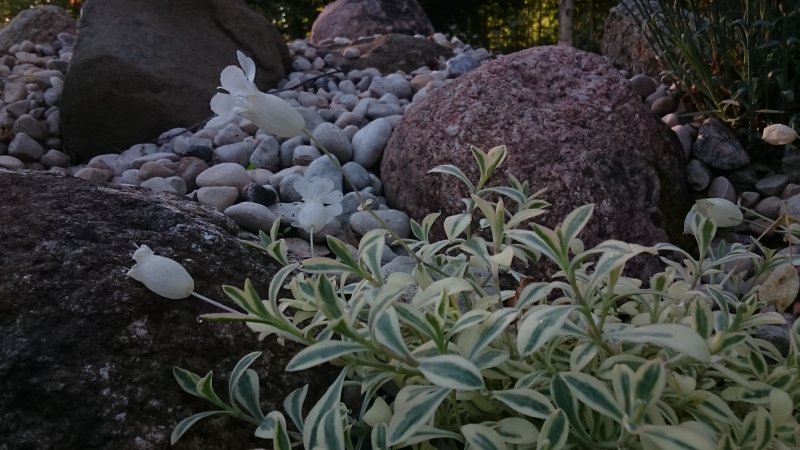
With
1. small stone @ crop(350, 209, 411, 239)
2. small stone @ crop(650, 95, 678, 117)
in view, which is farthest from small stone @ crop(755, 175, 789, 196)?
small stone @ crop(350, 209, 411, 239)

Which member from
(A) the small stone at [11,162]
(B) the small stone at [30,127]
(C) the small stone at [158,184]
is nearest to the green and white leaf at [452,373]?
(C) the small stone at [158,184]

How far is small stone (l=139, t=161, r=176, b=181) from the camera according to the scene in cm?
223

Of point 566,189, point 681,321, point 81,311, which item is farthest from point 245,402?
point 566,189

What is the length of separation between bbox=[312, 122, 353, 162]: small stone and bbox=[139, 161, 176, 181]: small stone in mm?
486

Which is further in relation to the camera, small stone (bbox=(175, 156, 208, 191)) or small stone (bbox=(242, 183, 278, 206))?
small stone (bbox=(175, 156, 208, 191))

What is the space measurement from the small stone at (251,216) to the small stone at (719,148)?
53.4 inches

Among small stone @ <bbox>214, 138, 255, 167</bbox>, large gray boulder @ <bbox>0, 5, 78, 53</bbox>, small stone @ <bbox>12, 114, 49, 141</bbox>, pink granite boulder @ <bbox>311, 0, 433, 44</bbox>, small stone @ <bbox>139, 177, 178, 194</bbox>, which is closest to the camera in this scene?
small stone @ <bbox>139, 177, 178, 194</bbox>

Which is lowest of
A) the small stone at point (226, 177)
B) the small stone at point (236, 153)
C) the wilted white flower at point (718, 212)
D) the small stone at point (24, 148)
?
the small stone at point (24, 148)

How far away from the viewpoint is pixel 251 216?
1787 millimetres

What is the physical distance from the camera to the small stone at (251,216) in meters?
1.79

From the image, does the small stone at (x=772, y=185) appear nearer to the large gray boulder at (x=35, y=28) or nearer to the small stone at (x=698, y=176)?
the small stone at (x=698, y=176)

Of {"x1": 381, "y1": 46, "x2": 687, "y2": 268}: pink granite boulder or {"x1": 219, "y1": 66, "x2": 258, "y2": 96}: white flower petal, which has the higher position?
{"x1": 219, "y1": 66, "x2": 258, "y2": 96}: white flower petal

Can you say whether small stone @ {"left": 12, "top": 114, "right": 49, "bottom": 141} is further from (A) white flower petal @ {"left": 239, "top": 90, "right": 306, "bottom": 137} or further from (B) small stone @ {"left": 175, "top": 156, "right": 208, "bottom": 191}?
(A) white flower petal @ {"left": 239, "top": 90, "right": 306, "bottom": 137}

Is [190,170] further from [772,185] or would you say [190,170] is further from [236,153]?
[772,185]
